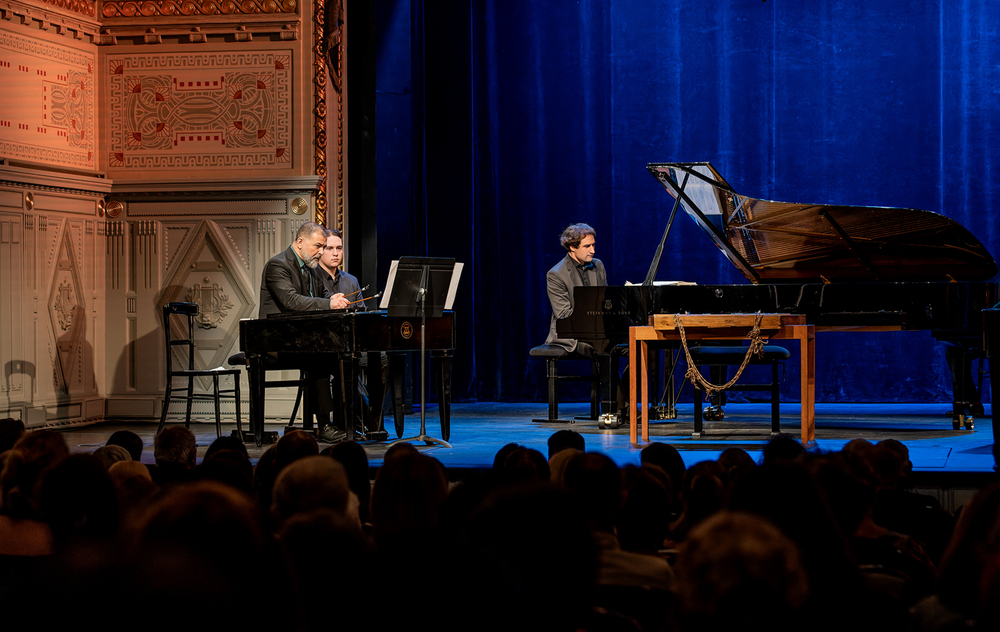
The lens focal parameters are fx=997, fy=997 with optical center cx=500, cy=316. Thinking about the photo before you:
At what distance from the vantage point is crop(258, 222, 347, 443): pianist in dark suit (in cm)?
620

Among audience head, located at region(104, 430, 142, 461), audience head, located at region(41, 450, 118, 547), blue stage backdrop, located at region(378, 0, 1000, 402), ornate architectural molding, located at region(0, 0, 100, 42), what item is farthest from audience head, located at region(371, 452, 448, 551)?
ornate architectural molding, located at region(0, 0, 100, 42)

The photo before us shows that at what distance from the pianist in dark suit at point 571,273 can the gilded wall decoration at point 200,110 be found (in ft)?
7.55

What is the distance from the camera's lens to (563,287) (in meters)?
7.63

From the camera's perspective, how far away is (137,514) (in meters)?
1.50

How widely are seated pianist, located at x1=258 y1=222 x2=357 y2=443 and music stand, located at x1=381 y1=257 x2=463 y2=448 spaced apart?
1.72 ft

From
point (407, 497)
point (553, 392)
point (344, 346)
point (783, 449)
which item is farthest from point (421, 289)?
point (407, 497)

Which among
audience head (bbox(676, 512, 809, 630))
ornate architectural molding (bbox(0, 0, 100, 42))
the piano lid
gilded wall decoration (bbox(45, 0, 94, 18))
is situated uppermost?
gilded wall decoration (bbox(45, 0, 94, 18))

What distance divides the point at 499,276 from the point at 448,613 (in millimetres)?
8340

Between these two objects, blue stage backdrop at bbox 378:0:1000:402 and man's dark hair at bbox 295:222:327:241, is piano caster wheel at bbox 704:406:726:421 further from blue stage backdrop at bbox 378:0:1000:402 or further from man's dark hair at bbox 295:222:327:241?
man's dark hair at bbox 295:222:327:241

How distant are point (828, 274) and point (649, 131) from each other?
3025 millimetres

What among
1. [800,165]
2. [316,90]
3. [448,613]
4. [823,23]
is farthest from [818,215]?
[448,613]

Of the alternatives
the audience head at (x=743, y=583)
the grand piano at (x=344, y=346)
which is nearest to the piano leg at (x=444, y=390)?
the grand piano at (x=344, y=346)

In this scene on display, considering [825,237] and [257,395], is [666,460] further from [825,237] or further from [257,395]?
[825,237]

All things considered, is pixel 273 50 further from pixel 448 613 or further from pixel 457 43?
pixel 448 613
